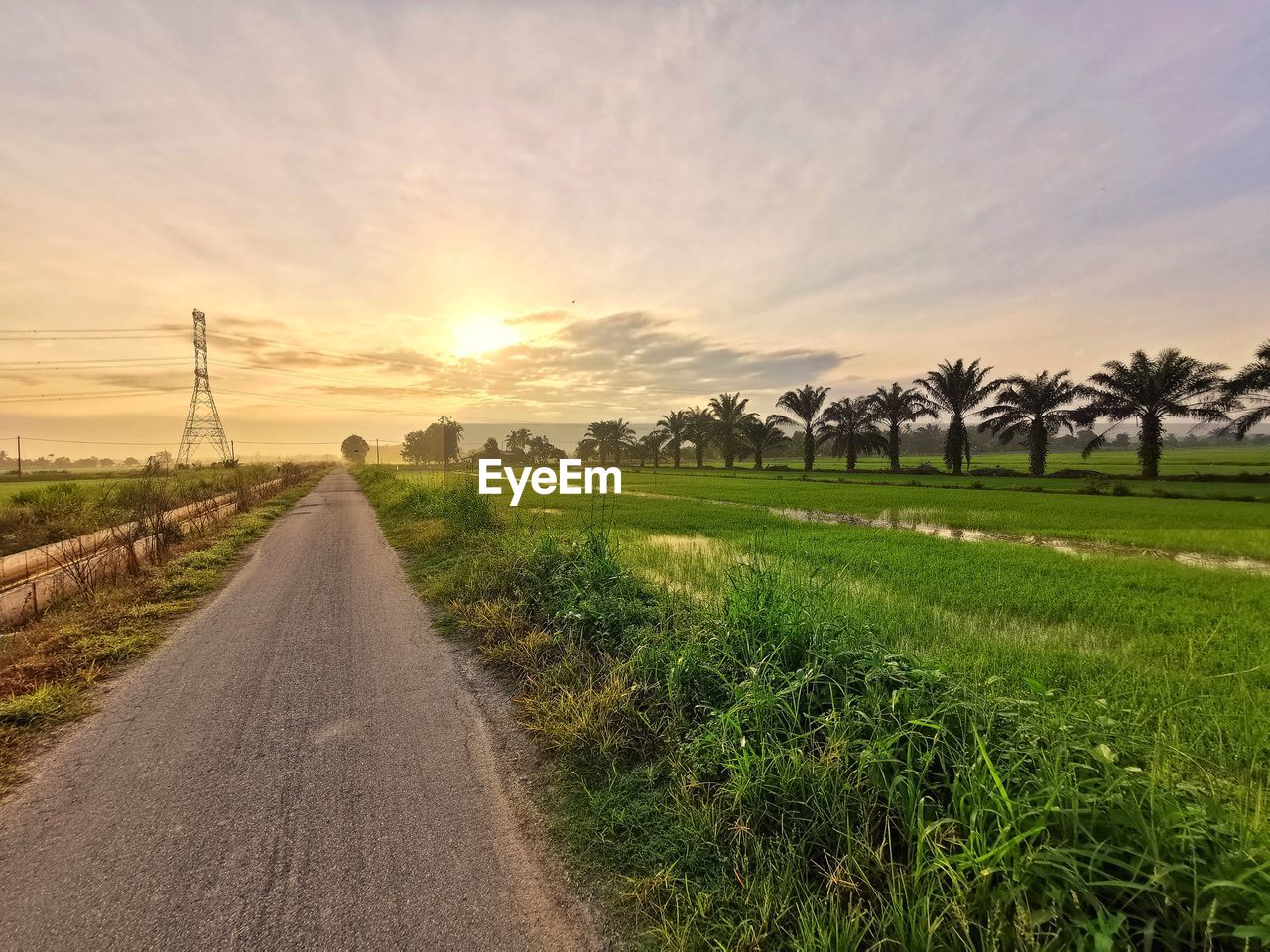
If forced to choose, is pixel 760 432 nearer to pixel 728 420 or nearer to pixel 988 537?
pixel 728 420

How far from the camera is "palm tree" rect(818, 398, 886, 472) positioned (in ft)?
158

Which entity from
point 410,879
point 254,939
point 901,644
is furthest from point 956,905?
point 901,644

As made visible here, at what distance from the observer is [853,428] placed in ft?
161

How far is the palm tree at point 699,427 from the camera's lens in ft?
204

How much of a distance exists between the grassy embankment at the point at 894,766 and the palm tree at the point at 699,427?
185ft

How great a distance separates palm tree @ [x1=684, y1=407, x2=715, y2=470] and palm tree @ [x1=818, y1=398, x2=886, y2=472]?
1521 cm

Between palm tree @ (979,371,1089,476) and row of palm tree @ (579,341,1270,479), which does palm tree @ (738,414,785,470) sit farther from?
palm tree @ (979,371,1089,476)

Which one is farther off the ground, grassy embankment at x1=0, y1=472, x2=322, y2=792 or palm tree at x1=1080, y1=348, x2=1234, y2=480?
palm tree at x1=1080, y1=348, x2=1234, y2=480

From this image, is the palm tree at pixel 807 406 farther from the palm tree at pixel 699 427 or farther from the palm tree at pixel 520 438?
the palm tree at pixel 520 438

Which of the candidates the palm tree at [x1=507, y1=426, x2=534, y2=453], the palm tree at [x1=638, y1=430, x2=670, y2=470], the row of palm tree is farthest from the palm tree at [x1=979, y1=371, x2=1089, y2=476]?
the palm tree at [x1=507, y1=426, x2=534, y2=453]

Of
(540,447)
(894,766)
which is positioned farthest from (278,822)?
(540,447)

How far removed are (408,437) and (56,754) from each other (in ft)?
503

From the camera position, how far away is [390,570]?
9.34 meters

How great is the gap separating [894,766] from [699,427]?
61.2m
